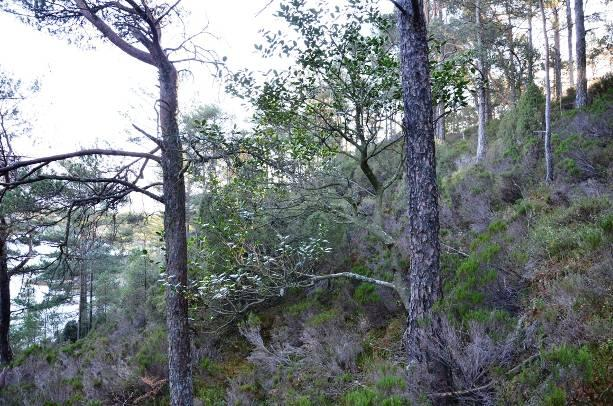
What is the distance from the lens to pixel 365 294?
7.43m

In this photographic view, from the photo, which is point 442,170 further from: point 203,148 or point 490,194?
point 203,148

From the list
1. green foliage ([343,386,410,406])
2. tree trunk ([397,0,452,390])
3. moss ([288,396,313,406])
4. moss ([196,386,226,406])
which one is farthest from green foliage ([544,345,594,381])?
moss ([196,386,226,406])

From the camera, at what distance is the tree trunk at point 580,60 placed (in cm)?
1223

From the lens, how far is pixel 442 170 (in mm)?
14758

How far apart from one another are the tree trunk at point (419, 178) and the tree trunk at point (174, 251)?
2973 mm

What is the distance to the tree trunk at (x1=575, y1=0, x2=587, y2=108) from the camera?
12234mm

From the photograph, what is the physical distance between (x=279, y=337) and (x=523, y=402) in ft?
18.6

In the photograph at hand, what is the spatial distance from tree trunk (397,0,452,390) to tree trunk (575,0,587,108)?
11164mm

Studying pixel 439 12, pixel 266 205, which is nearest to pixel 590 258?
pixel 266 205

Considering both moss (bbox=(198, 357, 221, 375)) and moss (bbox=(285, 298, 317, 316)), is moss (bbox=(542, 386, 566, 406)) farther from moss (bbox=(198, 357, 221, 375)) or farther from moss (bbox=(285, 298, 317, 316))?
moss (bbox=(198, 357, 221, 375))

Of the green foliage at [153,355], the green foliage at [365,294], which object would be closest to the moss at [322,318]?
the green foliage at [365,294]

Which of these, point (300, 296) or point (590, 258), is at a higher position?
point (590, 258)

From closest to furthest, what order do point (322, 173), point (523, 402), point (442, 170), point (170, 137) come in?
point (523, 402) < point (170, 137) < point (322, 173) < point (442, 170)

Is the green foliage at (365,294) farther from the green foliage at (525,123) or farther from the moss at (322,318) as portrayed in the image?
the green foliage at (525,123)
